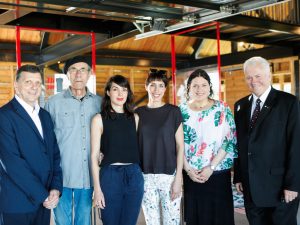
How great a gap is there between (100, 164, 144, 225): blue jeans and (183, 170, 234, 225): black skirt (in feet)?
1.70

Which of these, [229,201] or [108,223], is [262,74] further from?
[108,223]

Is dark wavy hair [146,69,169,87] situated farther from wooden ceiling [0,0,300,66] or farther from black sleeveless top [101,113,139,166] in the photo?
wooden ceiling [0,0,300,66]

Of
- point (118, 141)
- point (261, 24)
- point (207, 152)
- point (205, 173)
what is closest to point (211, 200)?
point (205, 173)

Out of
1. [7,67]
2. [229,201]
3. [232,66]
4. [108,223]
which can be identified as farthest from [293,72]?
[108,223]

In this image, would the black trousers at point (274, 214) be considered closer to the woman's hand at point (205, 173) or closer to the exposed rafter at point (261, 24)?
the woman's hand at point (205, 173)

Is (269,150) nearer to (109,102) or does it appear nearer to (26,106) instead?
(109,102)

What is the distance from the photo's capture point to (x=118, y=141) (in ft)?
10.0

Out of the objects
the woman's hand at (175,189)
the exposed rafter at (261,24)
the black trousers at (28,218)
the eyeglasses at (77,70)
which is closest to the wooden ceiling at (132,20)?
the exposed rafter at (261,24)

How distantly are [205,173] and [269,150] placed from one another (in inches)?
21.7

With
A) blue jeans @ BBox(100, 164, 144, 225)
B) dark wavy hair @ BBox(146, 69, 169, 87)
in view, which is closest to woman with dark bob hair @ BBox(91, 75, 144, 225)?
blue jeans @ BBox(100, 164, 144, 225)

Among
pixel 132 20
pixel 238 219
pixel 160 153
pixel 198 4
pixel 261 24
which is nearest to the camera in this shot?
pixel 160 153

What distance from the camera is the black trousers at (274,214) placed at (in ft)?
→ 9.90

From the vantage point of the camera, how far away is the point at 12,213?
8.63 ft

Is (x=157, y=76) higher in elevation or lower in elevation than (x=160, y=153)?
higher
